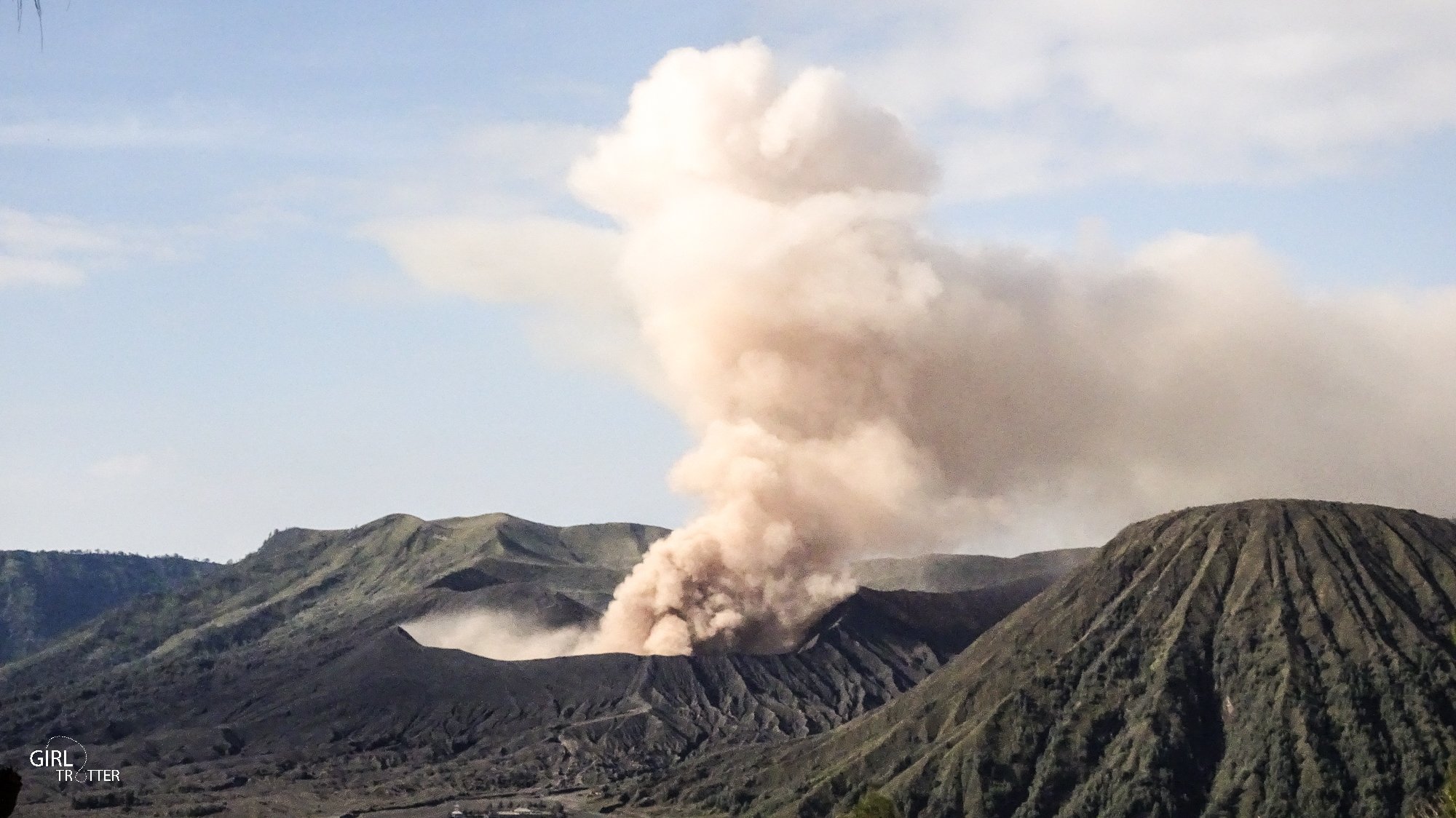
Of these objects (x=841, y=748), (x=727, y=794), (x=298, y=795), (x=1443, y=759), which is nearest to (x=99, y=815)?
(x=298, y=795)

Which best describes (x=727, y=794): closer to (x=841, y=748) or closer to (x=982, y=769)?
(x=841, y=748)

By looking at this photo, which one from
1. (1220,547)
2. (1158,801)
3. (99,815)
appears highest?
(1220,547)

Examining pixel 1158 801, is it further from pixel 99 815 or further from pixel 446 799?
pixel 99 815

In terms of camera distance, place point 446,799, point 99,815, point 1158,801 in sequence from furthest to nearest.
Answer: point 446,799 → point 99,815 → point 1158,801

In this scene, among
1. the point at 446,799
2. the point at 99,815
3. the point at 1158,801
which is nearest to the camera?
the point at 1158,801

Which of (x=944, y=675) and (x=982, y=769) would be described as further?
(x=944, y=675)

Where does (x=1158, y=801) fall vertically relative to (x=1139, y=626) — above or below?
below
